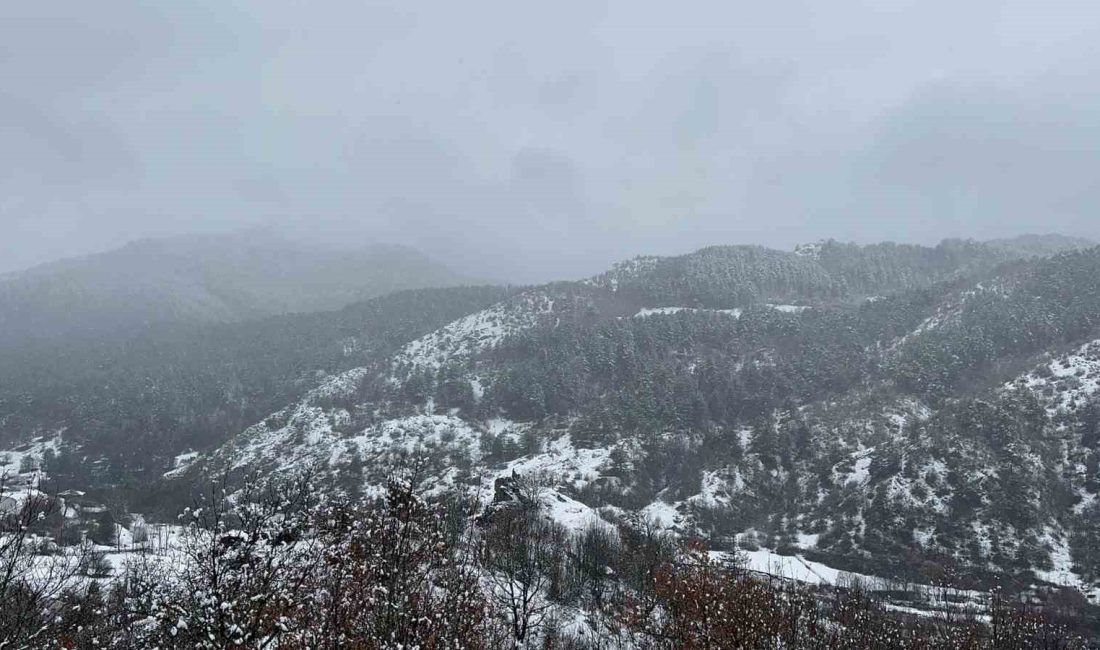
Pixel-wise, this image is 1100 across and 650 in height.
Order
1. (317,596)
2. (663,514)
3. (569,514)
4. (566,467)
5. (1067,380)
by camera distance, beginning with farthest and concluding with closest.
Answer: (566,467) < (663,514) < (1067,380) < (569,514) < (317,596)

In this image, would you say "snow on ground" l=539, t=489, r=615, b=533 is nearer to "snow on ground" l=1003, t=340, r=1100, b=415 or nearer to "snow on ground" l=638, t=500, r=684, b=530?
"snow on ground" l=638, t=500, r=684, b=530

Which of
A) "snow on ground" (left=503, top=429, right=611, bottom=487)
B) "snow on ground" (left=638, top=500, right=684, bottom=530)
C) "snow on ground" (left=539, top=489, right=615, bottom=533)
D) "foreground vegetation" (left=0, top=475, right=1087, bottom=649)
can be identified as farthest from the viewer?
"snow on ground" (left=503, top=429, right=611, bottom=487)

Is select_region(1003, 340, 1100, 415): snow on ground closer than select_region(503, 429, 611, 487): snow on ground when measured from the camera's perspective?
Yes

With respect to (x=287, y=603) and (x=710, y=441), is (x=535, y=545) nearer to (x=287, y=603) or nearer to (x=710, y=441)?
(x=287, y=603)

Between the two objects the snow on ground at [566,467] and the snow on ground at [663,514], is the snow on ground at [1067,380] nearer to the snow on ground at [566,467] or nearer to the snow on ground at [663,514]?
the snow on ground at [663,514]

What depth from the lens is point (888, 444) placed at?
523 feet

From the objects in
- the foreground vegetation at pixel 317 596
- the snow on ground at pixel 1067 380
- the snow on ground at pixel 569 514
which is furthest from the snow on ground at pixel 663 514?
the foreground vegetation at pixel 317 596

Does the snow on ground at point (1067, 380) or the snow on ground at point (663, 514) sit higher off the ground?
the snow on ground at point (1067, 380)

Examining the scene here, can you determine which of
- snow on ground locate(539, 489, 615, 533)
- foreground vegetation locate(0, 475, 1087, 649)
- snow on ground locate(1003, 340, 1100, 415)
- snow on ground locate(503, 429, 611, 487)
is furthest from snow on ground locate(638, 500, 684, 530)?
foreground vegetation locate(0, 475, 1087, 649)

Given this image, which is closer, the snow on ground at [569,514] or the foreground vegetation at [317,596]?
the foreground vegetation at [317,596]

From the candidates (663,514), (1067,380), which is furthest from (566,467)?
(1067,380)

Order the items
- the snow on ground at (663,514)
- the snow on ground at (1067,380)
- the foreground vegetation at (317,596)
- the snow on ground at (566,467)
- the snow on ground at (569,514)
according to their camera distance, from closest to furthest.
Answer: the foreground vegetation at (317,596) < the snow on ground at (569,514) < the snow on ground at (1067,380) < the snow on ground at (663,514) < the snow on ground at (566,467)

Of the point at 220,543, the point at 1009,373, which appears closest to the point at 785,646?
the point at 220,543

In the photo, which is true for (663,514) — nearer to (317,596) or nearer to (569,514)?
(569,514)
